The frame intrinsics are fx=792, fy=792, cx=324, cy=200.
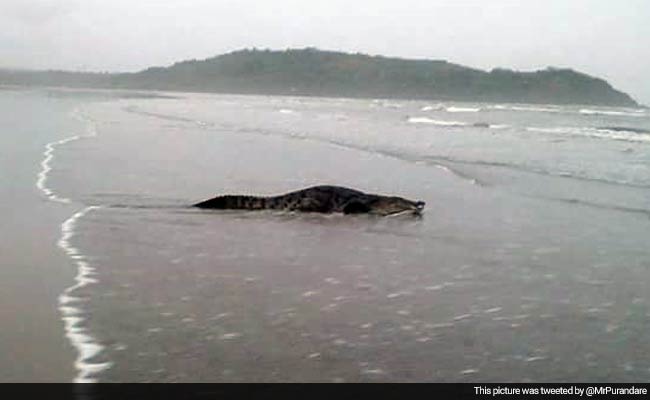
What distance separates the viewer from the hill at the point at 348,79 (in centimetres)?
12275

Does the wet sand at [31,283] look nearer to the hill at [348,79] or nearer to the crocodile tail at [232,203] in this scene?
the crocodile tail at [232,203]

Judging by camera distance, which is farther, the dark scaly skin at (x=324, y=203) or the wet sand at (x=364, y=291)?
the dark scaly skin at (x=324, y=203)

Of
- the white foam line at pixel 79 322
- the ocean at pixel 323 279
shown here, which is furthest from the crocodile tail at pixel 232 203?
the white foam line at pixel 79 322

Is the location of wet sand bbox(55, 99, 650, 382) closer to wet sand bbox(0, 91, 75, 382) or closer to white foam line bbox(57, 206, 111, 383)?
white foam line bbox(57, 206, 111, 383)

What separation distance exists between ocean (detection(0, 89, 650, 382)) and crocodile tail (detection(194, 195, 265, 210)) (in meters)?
0.32

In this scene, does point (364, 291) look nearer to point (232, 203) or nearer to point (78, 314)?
point (78, 314)

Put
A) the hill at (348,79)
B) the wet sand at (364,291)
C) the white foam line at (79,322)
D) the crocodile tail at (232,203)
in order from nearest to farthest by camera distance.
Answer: the white foam line at (79,322), the wet sand at (364,291), the crocodile tail at (232,203), the hill at (348,79)

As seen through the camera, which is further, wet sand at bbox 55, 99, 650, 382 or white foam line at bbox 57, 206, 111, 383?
wet sand at bbox 55, 99, 650, 382

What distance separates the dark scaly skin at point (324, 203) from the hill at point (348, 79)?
10789cm

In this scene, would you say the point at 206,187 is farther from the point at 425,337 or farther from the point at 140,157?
the point at 425,337

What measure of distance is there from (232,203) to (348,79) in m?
136

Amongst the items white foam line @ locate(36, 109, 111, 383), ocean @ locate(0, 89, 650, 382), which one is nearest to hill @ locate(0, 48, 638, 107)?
ocean @ locate(0, 89, 650, 382)

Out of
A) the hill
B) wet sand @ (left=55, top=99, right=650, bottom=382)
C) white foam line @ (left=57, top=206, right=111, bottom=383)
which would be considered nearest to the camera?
white foam line @ (left=57, top=206, right=111, bottom=383)

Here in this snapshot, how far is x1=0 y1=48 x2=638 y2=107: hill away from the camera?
122750mm
